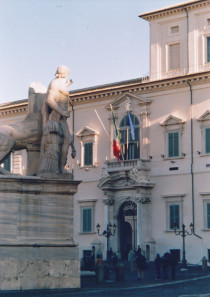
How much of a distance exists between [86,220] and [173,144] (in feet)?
26.6

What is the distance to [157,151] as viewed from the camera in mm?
48812

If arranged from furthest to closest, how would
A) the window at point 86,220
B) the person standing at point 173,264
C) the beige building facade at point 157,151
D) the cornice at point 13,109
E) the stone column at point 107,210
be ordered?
the cornice at point 13,109 < the window at point 86,220 < the stone column at point 107,210 < the beige building facade at point 157,151 < the person standing at point 173,264

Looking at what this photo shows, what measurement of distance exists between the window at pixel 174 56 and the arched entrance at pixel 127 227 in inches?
349

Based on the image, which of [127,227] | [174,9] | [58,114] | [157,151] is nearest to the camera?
[58,114]

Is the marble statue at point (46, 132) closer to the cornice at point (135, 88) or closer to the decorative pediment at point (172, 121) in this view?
the cornice at point (135, 88)

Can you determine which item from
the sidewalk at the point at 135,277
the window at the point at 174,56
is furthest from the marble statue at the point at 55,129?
the window at the point at 174,56

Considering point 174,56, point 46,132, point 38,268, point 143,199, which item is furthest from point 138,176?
point 38,268

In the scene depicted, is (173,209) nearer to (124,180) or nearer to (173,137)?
(124,180)

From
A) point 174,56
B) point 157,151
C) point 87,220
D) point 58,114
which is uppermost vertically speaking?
point 174,56

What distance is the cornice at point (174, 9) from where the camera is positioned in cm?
4803

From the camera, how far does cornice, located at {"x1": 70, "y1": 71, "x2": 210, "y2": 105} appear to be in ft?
155

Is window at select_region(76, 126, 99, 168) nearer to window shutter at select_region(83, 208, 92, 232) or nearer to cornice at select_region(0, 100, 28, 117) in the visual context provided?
window shutter at select_region(83, 208, 92, 232)

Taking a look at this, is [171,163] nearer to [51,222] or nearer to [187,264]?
[187,264]

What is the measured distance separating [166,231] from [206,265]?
203 inches
